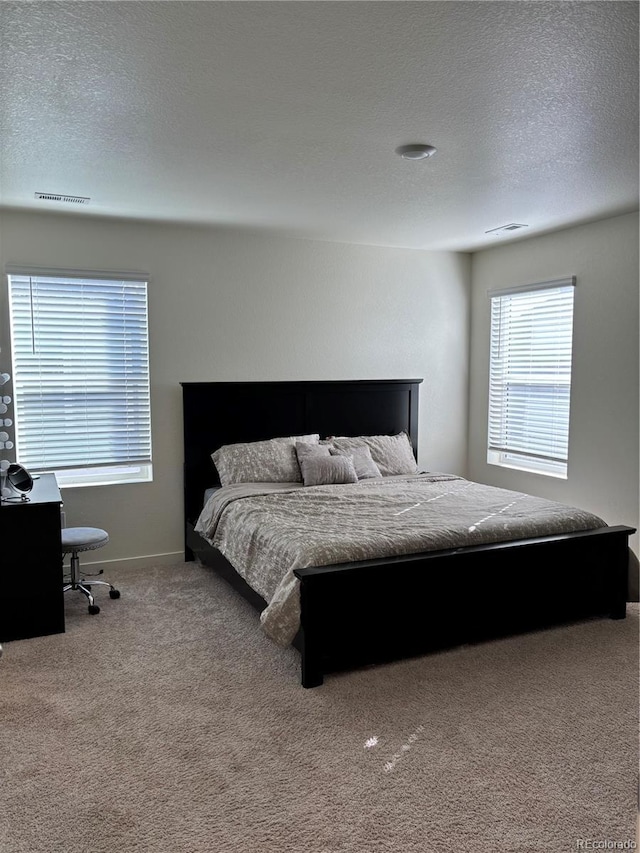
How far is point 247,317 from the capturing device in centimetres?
505

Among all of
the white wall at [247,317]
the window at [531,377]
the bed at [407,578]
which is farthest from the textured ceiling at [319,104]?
the bed at [407,578]

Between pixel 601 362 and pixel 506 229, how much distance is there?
1.20 meters

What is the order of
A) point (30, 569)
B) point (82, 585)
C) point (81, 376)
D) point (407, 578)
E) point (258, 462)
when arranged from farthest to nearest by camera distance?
1. point (258, 462)
2. point (81, 376)
3. point (82, 585)
4. point (30, 569)
5. point (407, 578)

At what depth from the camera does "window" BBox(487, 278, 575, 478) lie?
4961 millimetres

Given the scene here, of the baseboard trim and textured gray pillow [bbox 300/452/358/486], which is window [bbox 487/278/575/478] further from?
the baseboard trim

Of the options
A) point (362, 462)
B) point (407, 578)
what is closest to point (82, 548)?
point (407, 578)

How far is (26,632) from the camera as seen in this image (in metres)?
3.49

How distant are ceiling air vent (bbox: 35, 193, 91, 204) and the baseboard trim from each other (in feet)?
A: 7.98

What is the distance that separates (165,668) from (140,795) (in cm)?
96

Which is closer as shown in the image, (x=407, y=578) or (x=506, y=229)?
(x=407, y=578)

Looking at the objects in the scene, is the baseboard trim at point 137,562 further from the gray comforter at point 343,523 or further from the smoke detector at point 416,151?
the smoke detector at point 416,151

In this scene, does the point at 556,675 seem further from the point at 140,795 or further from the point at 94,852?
the point at 94,852

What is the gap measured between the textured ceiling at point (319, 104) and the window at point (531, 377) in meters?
1.04

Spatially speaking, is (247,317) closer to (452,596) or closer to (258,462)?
(258,462)
